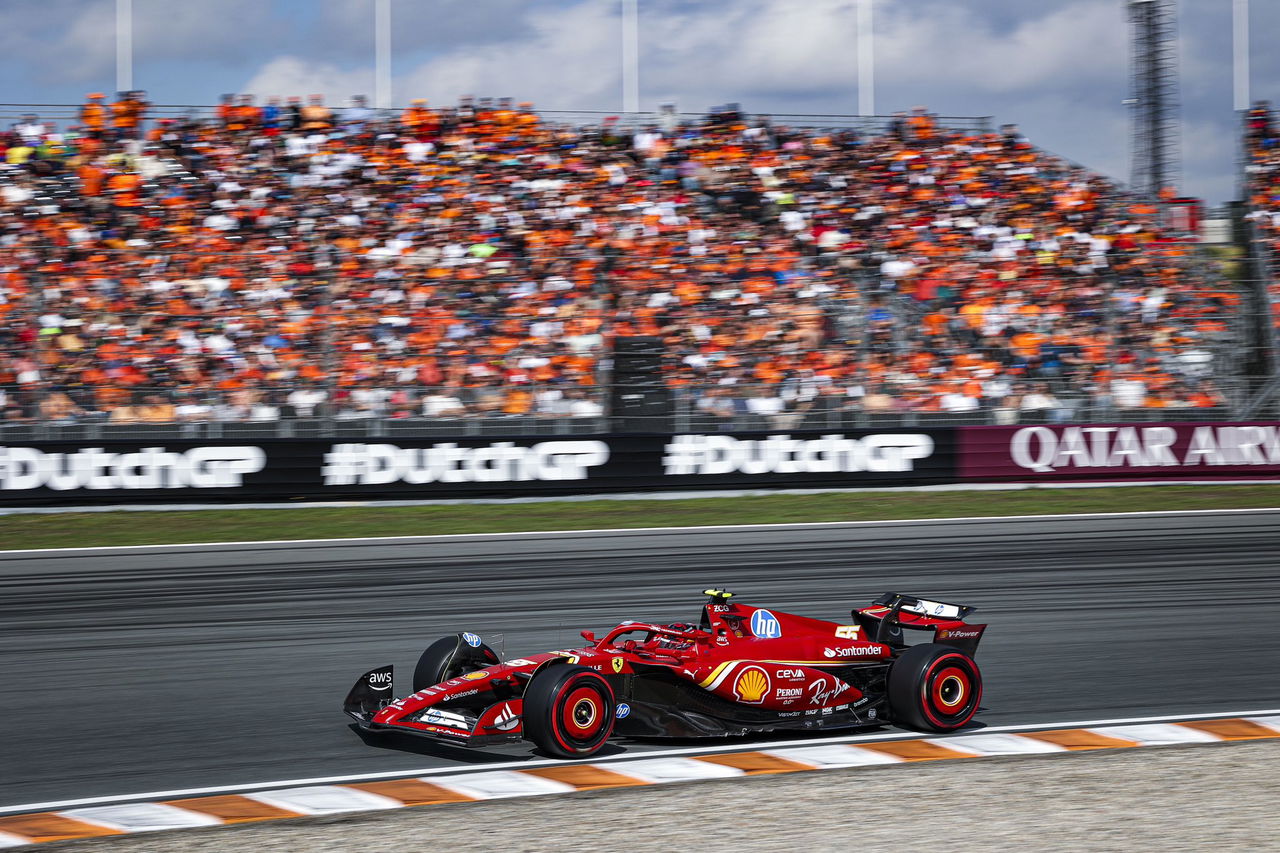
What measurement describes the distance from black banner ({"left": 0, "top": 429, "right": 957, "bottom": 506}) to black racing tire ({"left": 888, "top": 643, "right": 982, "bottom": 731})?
988 cm

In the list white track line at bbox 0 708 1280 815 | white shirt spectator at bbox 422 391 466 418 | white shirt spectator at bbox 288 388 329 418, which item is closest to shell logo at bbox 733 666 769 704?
white track line at bbox 0 708 1280 815

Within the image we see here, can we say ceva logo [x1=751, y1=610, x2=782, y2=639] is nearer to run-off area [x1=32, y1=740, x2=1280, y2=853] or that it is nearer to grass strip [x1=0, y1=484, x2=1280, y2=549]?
run-off area [x1=32, y1=740, x2=1280, y2=853]

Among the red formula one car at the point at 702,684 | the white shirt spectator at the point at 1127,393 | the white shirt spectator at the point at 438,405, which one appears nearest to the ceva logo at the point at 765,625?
the red formula one car at the point at 702,684

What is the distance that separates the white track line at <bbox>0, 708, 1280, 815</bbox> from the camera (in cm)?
546

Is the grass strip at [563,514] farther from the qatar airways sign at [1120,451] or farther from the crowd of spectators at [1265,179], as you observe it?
the crowd of spectators at [1265,179]

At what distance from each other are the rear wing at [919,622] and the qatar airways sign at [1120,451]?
35.2 ft

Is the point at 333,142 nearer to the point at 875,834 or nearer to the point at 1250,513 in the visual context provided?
the point at 1250,513

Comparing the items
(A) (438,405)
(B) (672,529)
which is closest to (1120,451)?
(B) (672,529)

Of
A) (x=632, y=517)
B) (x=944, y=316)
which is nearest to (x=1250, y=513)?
(x=944, y=316)

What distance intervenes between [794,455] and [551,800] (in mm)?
11572

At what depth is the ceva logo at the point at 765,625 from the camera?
6.31 metres

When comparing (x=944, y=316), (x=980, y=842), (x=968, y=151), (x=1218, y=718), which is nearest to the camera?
(x=980, y=842)

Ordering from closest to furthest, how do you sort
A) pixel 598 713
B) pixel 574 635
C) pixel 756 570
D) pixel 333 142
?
pixel 598 713
pixel 574 635
pixel 756 570
pixel 333 142

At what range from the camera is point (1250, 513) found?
15.3 m
